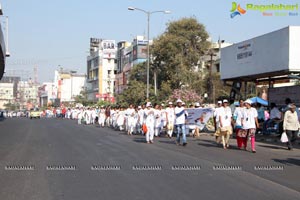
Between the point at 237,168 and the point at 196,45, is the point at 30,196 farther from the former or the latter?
the point at 196,45

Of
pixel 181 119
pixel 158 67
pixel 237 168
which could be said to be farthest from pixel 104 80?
pixel 237 168

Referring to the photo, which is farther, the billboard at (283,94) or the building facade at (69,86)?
the building facade at (69,86)

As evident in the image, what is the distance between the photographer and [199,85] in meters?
48.7

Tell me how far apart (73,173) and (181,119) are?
27.2 ft

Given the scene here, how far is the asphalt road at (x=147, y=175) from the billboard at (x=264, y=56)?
5.46 metres

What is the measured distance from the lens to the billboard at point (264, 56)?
62.5ft

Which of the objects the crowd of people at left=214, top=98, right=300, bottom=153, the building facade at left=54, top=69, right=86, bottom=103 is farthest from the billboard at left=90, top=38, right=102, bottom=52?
the crowd of people at left=214, top=98, right=300, bottom=153

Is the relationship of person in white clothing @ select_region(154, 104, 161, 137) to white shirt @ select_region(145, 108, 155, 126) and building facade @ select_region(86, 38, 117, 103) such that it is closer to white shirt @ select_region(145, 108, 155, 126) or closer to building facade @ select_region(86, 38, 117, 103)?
white shirt @ select_region(145, 108, 155, 126)

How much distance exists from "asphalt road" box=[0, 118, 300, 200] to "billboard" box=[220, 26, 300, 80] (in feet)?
17.9

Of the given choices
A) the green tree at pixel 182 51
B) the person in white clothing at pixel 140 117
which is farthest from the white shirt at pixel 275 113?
the green tree at pixel 182 51

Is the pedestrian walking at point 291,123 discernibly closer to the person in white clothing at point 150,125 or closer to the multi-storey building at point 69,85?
the person in white clothing at point 150,125

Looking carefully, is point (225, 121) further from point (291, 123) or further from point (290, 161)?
point (290, 161)

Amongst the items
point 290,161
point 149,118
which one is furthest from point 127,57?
point 290,161

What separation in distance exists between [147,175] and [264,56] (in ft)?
43.0
